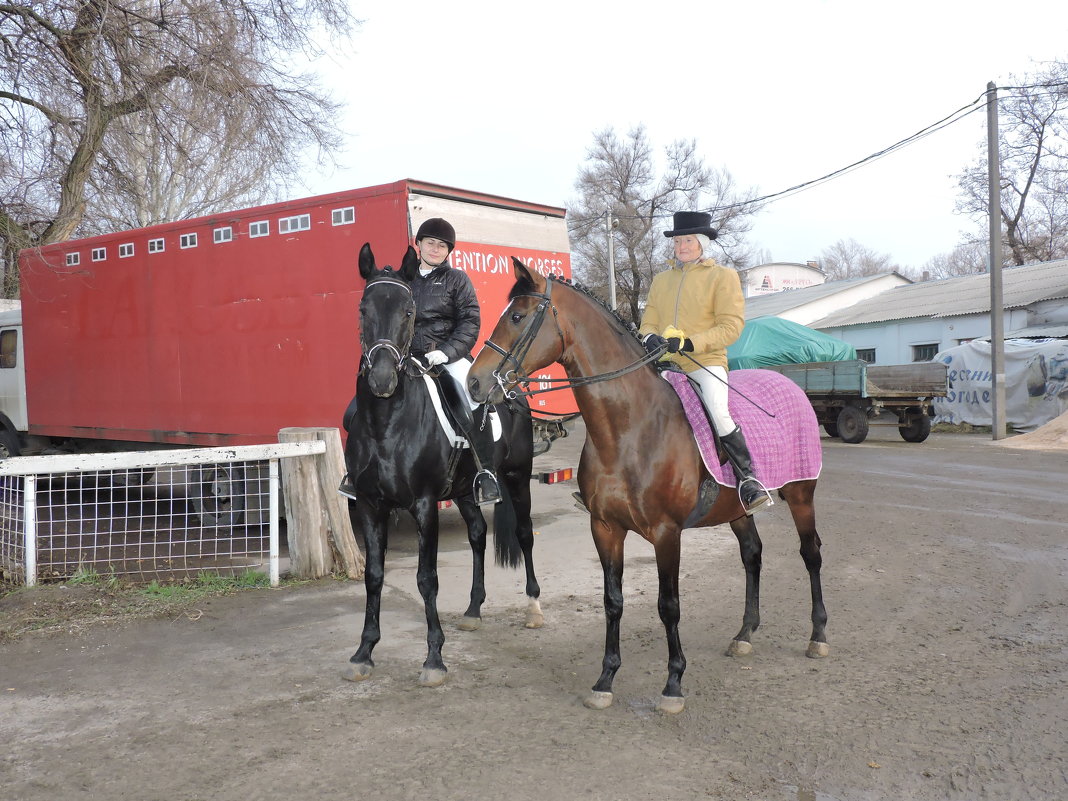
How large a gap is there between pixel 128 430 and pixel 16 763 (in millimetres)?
7549

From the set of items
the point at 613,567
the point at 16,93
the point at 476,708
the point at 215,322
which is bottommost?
the point at 476,708

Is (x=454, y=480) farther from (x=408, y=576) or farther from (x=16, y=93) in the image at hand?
(x=16, y=93)

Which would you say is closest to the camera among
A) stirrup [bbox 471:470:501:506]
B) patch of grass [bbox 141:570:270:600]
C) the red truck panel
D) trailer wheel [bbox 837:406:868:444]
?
stirrup [bbox 471:470:501:506]

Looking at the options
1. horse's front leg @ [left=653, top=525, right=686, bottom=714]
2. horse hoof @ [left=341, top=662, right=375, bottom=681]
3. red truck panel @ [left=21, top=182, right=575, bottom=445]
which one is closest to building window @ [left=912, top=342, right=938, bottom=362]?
red truck panel @ [left=21, top=182, right=575, bottom=445]

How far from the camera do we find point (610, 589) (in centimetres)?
432

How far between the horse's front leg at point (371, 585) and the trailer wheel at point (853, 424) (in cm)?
1561

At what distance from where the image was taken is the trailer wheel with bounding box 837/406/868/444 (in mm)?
18156

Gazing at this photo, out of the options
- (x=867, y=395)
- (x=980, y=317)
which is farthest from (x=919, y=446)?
(x=980, y=317)

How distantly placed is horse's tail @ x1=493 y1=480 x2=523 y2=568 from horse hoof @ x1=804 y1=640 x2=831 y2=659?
2.25 m

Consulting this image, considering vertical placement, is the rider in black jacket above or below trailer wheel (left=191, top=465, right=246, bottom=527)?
above

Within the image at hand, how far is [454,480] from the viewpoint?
5.35 meters

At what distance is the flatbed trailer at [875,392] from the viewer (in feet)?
58.5

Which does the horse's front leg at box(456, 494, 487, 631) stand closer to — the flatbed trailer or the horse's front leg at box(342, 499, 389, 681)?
the horse's front leg at box(342, 499, 389, 681)

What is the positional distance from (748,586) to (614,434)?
1675mm
